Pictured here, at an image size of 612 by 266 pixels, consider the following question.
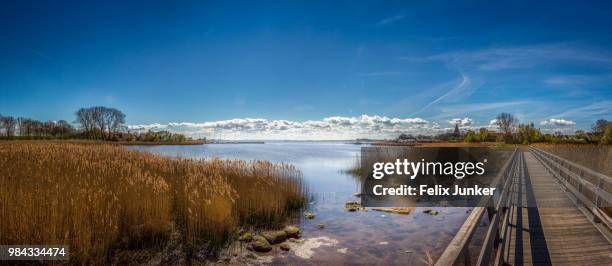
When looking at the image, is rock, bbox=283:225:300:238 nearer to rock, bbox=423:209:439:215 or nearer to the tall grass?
the tall grass

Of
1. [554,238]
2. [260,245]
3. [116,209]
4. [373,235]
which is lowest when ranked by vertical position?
[373,235]

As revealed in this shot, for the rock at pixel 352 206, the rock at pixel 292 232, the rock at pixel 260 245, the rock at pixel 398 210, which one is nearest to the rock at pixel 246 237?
the rock at pixel 260 245

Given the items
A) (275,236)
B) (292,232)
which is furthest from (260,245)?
(292,232)

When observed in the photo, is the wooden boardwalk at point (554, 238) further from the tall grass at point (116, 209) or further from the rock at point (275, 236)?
Answer: the tall grass at point (116, 209)

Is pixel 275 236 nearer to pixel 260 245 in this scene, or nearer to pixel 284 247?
pixel 284 247

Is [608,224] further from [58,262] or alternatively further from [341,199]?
[58,262]

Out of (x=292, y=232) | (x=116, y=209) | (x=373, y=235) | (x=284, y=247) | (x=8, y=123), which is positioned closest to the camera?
(x=116, y=209)

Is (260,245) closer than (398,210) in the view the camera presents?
Yes

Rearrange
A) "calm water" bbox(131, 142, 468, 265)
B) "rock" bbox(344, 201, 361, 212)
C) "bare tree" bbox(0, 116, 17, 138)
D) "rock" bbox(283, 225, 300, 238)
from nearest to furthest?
"calm water" bbox(131, 142, 468, 265) → "rock" bbox(283, 225, 300, 238) → "rock" bbox(344, 201, 361, 212) → "bare tree" bbox(0, 116, 17, 138)

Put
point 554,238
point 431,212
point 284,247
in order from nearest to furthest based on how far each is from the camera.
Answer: point 554,238 → point 284,247 → point 431,212

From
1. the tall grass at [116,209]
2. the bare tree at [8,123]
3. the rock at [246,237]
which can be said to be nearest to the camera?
the tall grass at [116,209]

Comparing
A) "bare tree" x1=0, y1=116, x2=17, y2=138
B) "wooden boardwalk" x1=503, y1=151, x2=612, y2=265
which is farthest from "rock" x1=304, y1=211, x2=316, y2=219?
"bare tree" x1=0, y1=116, x2=17, y2=138

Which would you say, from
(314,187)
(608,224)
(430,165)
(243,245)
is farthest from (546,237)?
(430,165)

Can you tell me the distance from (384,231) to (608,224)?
5.08 m
